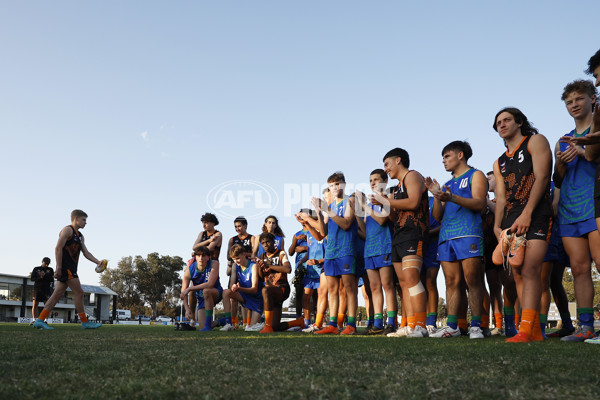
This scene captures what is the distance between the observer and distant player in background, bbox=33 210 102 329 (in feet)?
29.0

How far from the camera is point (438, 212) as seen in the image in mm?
6562

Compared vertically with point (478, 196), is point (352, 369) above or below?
below

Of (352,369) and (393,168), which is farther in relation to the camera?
(393,168)

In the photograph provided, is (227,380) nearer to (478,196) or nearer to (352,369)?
(352,369)

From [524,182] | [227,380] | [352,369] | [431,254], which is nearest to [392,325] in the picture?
[431,254]

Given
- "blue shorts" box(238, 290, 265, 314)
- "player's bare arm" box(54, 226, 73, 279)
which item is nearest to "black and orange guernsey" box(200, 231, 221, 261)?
"blue shorts" box(238, 290, 265, 314)

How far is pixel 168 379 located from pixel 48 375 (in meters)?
0.67

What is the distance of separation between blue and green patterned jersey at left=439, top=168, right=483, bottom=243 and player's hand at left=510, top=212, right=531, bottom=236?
1070 mm

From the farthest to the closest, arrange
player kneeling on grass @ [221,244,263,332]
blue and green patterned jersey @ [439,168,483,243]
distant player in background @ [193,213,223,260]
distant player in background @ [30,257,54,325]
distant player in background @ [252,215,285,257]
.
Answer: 1. distant player in background @ [30,257,54,325]
2. distant player in background @ [193,213,223,260]
3. distant player in background @ [252,215,285,257]
4. player kneeling on grass @ [221,244,263,332]
5. blue and green patterned jersey @ [439,168,483,243]

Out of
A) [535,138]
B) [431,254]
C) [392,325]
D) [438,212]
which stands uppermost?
[535,138]

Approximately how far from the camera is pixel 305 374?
2.47 m

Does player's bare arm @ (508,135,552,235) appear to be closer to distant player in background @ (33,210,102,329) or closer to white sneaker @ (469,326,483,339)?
white sneaker @ (469,326,483,339)

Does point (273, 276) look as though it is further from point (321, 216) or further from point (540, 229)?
point (540, 229)

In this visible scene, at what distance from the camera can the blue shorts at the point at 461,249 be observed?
215 inches
